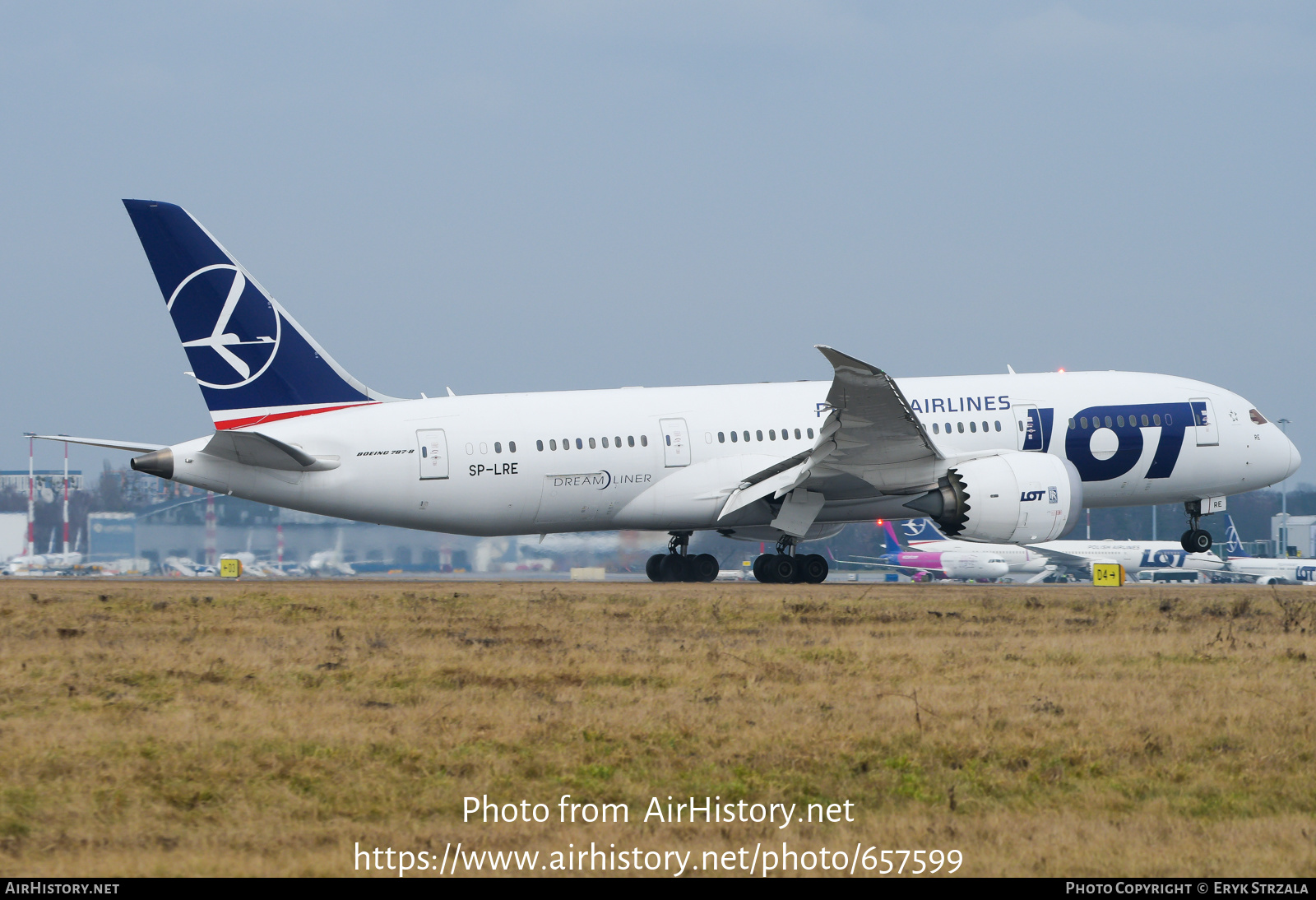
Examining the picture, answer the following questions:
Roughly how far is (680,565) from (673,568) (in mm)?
187

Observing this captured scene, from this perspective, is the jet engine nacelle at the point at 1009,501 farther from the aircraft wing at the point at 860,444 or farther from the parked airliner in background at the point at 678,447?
the aircraft wing at the point at 860,444

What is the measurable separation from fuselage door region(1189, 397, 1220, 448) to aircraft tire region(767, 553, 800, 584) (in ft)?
33.4

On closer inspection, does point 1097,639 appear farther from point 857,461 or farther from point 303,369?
point 303,369

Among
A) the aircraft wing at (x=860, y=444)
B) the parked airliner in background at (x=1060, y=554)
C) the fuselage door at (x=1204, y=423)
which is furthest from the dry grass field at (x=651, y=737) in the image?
the parked airliner in background at (x=1060, y=554)

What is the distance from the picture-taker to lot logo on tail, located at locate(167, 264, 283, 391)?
87.8 ft

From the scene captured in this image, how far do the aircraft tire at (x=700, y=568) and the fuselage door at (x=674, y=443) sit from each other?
3638mm

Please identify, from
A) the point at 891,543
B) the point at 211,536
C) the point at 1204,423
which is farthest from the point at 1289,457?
the point at 891,543

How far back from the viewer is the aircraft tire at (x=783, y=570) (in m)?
30.3

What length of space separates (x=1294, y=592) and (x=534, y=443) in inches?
641

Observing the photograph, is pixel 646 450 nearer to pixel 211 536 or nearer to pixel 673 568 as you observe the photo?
pixel 673 568

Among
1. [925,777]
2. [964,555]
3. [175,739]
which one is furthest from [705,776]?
[964,555]

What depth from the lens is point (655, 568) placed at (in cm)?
3288

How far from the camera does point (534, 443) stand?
2881cm

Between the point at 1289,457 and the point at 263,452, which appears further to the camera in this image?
the point at 1289,457
